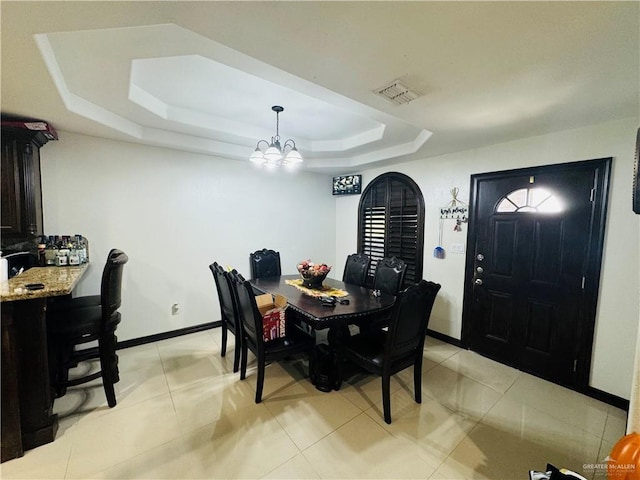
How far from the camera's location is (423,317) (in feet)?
7.01

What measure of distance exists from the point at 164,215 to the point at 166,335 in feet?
4.84

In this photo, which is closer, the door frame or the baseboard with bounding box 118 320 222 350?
the door frame

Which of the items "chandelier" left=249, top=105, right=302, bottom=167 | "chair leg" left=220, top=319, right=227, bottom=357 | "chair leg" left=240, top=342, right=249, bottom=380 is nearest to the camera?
"chair leg" left=240, top=342, right=249, bottom=380

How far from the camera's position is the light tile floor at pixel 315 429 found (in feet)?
5.34

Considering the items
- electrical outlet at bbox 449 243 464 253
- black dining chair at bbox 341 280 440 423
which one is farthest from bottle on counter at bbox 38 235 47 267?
electrical outlet at bbox 449 243 464 253

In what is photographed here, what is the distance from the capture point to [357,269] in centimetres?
353

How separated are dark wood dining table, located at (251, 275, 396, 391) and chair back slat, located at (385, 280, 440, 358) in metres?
0.29

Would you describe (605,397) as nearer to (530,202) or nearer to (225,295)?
(530,202)

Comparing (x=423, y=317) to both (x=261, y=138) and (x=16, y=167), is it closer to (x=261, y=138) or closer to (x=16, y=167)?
(x=261, y=138)

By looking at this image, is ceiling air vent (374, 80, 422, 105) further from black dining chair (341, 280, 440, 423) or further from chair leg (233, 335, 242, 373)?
chair leg (233, 335, 242, 373)

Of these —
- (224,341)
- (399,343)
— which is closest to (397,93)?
(399,343)

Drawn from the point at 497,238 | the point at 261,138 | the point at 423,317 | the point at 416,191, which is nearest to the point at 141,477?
the point at 423,317

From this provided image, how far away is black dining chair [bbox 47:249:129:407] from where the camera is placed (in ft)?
6.25

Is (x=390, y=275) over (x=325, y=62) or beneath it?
beneath
